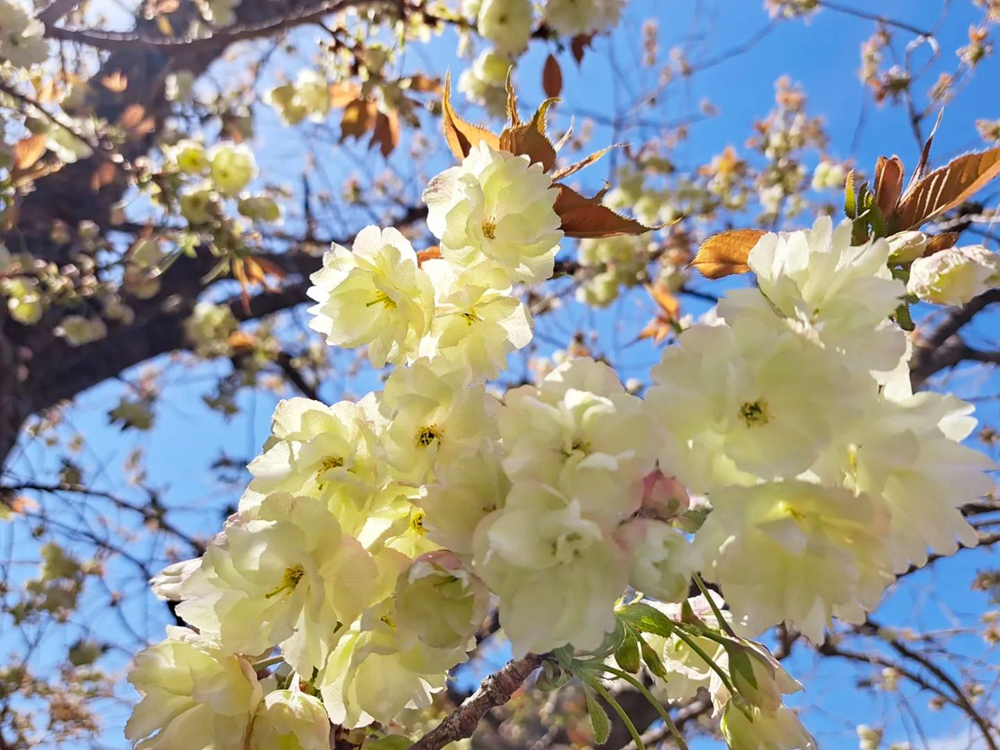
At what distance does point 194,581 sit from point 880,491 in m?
0.50

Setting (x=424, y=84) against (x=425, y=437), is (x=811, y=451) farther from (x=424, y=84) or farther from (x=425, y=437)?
(x=424, y=84)

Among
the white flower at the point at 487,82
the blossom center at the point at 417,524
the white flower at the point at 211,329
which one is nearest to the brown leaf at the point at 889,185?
the blossom center at the point at 417,524

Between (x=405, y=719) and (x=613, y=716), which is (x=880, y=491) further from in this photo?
(x=613, y=716)

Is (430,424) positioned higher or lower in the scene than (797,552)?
higher

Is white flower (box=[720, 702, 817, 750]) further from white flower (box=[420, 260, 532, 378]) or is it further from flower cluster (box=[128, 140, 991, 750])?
white flower (box=[420, 260, 532, 378])

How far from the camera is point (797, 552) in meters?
0.40

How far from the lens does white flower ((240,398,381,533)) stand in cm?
51

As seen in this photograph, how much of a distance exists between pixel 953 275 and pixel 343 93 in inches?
78.4

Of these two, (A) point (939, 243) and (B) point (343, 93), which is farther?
(B) point (343, 93)

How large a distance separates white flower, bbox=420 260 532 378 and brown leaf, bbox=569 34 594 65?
136 cm

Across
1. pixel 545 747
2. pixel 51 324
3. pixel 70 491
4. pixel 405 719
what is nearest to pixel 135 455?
pixel 51 324

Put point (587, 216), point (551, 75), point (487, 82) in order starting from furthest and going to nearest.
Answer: point (487, 82) → point (551, 75) → point (587, 216)

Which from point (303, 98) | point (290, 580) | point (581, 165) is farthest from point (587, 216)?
point (303, 98)

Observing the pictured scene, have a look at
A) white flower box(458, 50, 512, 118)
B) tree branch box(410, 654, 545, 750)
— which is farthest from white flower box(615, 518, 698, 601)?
white flower box(458, 50, 512, 118)
